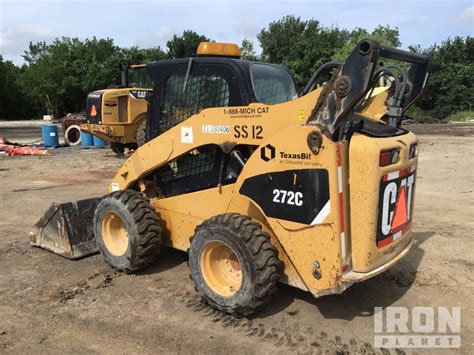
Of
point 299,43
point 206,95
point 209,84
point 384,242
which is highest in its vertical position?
point 299,43

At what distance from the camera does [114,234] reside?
5125 mm

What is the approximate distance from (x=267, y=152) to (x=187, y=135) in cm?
107

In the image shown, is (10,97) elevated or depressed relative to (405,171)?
elevated

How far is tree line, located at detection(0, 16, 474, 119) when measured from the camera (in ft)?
157

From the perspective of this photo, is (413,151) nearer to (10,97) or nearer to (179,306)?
(179,306)

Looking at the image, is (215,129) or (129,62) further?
(129,62)

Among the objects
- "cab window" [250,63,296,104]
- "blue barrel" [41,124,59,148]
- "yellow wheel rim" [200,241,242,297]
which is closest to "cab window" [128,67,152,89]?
"blue barrel" [41,124,59,148]

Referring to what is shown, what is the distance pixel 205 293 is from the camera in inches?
158

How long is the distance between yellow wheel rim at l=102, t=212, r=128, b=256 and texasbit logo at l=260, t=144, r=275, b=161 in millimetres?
1988

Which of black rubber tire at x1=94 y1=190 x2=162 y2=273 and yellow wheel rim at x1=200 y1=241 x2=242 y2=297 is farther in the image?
black rubber tire at x1=94 y1=190 x2=162 y2=273

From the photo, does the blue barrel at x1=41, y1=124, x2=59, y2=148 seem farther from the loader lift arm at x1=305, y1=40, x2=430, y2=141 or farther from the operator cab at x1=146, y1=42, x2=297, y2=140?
the loader lift arm at x1=305, y1=40, x2=430, y2=141

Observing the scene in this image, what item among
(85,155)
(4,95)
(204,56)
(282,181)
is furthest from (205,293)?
(4,95)

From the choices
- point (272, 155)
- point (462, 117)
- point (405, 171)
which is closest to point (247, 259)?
point (272, 155)

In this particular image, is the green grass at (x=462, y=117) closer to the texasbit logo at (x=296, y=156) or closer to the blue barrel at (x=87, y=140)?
Answer: the blue barrel at (x=87, y=140)
